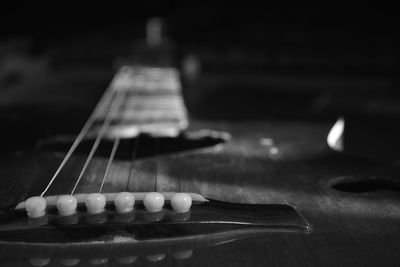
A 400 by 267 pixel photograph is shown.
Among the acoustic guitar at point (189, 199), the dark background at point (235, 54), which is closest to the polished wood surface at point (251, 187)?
the acoustic guitar at point (189, 199)

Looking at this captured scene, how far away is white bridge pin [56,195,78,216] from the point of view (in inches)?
19.8

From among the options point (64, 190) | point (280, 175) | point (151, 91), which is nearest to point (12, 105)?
point (151, 91)

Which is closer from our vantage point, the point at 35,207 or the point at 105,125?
the point at 35,207

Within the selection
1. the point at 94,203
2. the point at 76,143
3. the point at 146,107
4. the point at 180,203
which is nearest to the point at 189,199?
the point at 180,203

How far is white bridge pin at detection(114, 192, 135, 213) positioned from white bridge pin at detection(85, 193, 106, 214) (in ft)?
0.06

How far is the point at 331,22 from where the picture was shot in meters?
3.07

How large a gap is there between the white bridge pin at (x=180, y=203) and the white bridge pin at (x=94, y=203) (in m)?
0.09

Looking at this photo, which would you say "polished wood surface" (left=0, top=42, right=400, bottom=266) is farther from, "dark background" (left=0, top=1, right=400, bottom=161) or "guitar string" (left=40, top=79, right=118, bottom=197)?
"dark background" (left=0, top=1, right=400, bottom=161)

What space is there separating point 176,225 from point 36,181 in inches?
11.8

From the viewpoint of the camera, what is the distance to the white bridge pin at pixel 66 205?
50cm

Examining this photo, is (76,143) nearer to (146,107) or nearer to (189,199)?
(146,107)

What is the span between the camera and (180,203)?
1.71ft

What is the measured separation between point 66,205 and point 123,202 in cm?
7

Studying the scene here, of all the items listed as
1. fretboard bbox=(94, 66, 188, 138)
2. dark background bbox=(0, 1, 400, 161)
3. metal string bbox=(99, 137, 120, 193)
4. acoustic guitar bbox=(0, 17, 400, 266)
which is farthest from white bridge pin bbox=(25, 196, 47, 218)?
dark background bbox=(0, 1, 400, 161)
